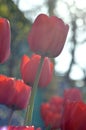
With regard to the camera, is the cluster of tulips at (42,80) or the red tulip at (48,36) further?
the red tulip at (48,36)

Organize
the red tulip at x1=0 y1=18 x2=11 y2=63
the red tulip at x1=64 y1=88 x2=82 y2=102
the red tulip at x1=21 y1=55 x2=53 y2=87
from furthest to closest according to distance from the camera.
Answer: the red tulip at x1=64 y1=88 x2=82 y2=102, the red tulip at x1=21 y1=55 x2=53 y2=87, the red tulip at x1=0 y1=18 x2=11 y2=63

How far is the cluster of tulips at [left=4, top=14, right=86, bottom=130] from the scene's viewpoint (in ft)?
2.61

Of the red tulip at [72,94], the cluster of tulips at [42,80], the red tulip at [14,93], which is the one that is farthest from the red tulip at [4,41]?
the red tulip at [72,94]

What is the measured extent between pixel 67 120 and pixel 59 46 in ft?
0.78

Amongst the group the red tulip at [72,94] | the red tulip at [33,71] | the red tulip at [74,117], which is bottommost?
the red tulip at [74,117]

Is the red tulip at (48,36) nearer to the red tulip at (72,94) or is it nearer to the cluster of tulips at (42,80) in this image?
the cluster of tulips at (42,80)

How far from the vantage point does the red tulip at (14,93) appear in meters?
1.06

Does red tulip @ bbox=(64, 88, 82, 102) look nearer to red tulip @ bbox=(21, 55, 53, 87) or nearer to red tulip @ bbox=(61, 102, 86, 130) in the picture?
red tulip @ bbox=(21, 55, 53, 87)

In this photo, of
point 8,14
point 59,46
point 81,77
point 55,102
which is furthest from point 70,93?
point 81,77

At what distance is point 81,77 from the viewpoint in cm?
704

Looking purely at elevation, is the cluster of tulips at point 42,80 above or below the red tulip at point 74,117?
above

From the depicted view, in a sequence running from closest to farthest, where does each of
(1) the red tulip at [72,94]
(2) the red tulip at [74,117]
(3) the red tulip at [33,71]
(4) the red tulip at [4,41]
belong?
1. (2) the red tulip at [74,117]
2. (4) the red tulip at [4,41]
3. (3) the red tulip at [33,71]
4. (1) the red tulip at [72,94]

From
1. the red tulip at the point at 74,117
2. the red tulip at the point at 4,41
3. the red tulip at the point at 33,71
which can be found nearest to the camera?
the red tulip at the point at 74,117

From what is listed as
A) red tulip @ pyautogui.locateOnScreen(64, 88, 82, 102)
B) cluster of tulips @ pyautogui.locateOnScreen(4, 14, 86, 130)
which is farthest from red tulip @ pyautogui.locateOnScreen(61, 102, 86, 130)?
red tulip @ pyautogui.locateOnScreen(64, 88, 82, 102)
